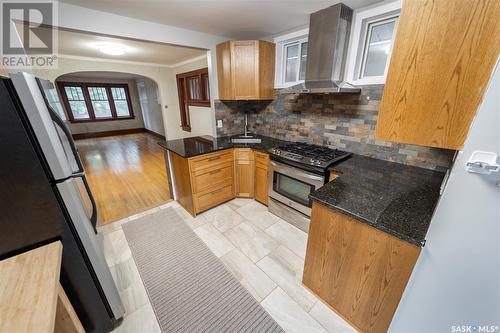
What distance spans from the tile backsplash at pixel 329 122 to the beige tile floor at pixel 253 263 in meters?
1.21

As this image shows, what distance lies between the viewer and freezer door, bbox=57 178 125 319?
1004 mm

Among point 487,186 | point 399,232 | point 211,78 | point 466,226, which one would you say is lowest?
point 399,232

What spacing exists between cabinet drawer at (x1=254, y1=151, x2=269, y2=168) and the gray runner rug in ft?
4.11

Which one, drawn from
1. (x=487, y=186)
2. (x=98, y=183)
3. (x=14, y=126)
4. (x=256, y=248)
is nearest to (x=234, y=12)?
(x=14, y=126)

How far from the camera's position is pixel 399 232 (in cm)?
98

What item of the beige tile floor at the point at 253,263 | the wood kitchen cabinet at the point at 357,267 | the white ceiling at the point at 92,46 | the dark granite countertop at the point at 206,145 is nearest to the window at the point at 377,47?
the dark granite countertop at the point at 206,145

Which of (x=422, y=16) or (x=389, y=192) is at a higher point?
(x=422, y=16)

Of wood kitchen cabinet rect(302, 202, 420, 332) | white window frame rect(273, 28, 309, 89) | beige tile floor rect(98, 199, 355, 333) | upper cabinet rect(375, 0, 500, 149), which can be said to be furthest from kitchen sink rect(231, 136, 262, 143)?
upper cabinet rect(375, 0, 500, 149)

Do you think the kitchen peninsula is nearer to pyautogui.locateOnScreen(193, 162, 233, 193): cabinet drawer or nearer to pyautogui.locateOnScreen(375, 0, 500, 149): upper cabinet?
pyautogui.locateOnScreen(375, 0, 500, 149): upper cabinet

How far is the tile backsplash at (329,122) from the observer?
1877 millimetres

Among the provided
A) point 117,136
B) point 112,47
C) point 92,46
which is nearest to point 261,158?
point 112,47

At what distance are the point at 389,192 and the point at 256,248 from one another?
1356 mm

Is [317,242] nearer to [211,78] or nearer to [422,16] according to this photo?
[422,16]

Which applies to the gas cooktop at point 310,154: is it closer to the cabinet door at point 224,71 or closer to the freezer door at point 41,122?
the cabinet door at point 224,71
